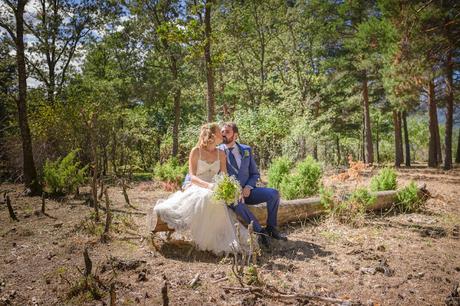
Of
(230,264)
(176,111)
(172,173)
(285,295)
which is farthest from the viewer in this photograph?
(176,111)

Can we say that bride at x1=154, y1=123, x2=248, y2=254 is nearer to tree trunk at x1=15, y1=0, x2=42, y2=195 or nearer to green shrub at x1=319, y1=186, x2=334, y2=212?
green shrub at x1=319, y1=186, x2=334, y2=212

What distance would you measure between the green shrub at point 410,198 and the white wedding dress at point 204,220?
421 centimetres

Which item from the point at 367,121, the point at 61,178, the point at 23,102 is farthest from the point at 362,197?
the point at 367,121

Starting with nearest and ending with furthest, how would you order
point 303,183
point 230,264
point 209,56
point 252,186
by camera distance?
point 230,264 → point 252,186 → point 303,183 → point 209,56

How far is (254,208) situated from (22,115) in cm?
818

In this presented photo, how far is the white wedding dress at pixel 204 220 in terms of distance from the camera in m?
4.53

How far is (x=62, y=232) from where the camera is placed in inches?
234

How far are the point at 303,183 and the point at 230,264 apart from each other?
12.6 feet

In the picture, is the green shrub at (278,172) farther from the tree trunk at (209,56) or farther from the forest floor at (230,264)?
the tree trunk at (209,56)

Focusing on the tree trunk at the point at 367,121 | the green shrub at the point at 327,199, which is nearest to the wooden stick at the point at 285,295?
the green shrub at the point at 327,199

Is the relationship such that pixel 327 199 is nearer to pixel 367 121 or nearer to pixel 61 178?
pixel 61 178

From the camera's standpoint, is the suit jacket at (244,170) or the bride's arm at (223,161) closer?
the bride's arm at (223,161)

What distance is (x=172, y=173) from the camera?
40.2 feet

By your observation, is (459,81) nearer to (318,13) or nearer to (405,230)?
(318,13)
